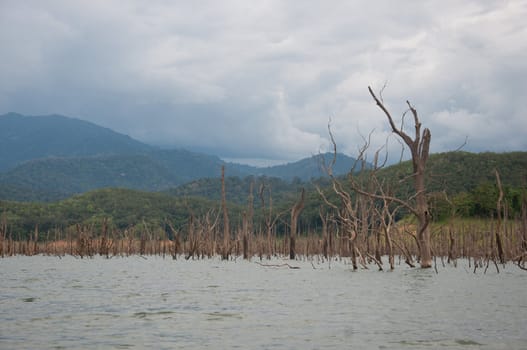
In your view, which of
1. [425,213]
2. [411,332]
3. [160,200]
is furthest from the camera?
[160,200]

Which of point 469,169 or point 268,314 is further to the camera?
point 469,169

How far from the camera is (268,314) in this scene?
12.8m

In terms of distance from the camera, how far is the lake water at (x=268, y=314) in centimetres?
955

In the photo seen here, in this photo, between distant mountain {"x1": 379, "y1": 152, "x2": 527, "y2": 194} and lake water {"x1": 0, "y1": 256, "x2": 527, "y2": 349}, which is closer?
lake water {"x1": 0, "y1": 256, "x2": 527, "y2": 349}

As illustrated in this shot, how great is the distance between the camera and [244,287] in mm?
19500

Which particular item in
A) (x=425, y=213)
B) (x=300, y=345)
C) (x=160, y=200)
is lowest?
(x=300, y=345)

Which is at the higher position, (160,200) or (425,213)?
(160,200)

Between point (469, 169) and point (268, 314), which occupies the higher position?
point (469, 169)

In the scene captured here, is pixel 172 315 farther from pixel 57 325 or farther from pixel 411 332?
pixel 411 332

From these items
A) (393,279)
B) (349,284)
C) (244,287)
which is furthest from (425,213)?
(244,287)

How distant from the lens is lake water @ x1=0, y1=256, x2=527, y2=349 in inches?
376

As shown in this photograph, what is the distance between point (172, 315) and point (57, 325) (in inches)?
96.3

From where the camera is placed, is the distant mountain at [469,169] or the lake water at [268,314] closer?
the lake water at [268,314]

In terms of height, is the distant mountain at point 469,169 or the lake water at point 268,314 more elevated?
the distant mountain at point 469,169
